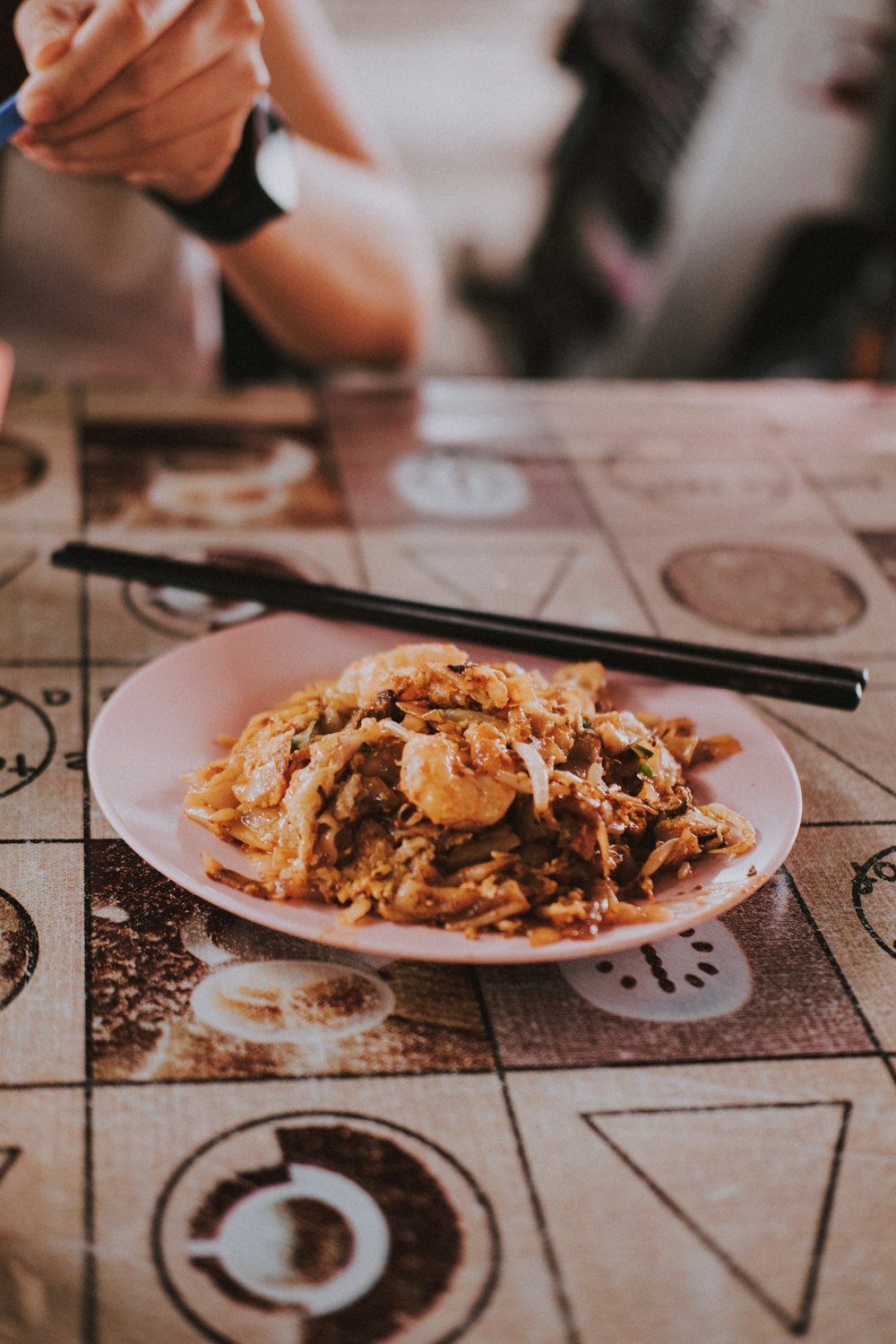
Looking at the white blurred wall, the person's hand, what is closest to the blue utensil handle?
the person's hand

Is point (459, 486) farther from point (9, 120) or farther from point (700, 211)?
point (700, 211)

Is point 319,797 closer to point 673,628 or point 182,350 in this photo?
point 673,628

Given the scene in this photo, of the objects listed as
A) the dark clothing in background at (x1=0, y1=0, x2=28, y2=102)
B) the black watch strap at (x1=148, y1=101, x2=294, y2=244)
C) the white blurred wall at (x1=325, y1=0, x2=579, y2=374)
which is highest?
the dark clothing in background at (x1=0, y1=0, x2=28, y2=102)

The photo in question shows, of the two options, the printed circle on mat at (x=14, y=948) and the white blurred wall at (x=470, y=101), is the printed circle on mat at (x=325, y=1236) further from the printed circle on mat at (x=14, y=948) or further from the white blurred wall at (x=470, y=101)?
the white blurred wall at (x=470, y=101)

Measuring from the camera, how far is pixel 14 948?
2.61ft

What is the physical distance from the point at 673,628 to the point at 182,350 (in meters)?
1.28

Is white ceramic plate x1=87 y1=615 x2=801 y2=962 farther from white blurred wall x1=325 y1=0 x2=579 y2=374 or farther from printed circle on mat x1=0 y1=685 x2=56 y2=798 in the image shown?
white blurred wall x1=325 y1=0 x2=579 y2=374

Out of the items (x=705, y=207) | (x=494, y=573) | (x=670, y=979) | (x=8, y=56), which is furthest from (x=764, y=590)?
(x=705, y=207)

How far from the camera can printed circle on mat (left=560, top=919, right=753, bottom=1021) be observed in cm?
78

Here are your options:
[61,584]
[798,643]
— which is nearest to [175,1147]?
[61,584]

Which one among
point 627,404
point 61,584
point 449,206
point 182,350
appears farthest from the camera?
point 449,206

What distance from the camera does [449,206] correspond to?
4.82 m

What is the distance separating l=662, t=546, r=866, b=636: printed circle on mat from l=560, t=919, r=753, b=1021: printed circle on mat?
0.52 m

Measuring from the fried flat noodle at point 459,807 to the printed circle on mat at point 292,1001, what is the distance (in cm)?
6
